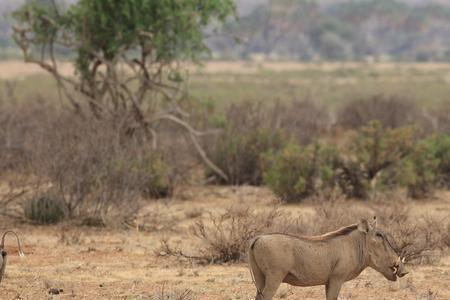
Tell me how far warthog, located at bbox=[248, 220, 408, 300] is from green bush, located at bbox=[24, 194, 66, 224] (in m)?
6.17

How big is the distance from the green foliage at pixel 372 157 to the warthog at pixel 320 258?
884 cm

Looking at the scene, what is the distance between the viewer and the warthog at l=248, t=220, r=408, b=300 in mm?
7648

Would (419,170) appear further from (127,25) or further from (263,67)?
(263,67)

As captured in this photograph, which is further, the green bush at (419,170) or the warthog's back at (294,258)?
the green bush at (419,170)

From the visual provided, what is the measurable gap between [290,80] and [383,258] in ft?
185

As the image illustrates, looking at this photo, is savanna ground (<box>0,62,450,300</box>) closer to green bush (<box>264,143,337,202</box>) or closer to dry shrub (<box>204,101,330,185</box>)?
green bush (<box>264,143,337,202</box>)

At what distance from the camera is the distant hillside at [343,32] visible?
104 m

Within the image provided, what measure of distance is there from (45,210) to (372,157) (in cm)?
616

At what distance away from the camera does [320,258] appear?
7867mm

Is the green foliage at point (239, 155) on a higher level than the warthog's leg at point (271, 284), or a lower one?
lower

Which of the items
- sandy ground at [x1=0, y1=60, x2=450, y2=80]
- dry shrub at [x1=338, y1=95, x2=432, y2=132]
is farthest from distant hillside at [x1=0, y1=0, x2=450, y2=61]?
dry shrub at [x1=338, y1=95, x2=432, y2=132]

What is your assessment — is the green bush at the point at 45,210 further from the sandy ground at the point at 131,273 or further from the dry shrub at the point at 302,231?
the dry shrub at the point at 302,231

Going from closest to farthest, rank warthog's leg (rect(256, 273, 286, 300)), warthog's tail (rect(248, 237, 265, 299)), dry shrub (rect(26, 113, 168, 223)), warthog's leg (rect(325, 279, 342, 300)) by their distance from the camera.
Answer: warthog's leg (rect(256, 273, 286, 300)) → warthog's tail (rect(248, 237, 265, 299)) → warthog's leg (rect(325, 279, 342, 300)) → dry shrub (rect(26, 113, 168, 223))

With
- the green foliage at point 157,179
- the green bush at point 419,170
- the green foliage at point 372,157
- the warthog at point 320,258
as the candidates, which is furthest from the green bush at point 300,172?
the warthog at point 320,258
